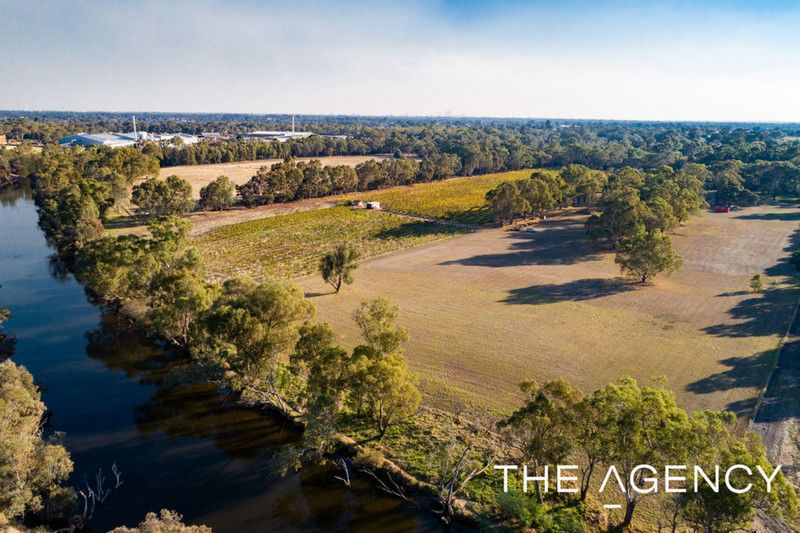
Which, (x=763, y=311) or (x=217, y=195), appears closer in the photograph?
(x=763, y=311)

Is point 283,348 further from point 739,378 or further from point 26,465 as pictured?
point 739,378

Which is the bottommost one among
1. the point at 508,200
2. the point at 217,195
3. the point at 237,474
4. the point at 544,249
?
the point at 237,474

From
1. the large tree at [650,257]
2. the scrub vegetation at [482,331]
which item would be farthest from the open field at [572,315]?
the large tree at [650,257]

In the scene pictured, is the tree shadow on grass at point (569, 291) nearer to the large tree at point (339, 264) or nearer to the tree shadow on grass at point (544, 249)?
the tree shadow on grass at point (544, 249)

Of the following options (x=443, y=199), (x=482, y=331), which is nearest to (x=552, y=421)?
(x=482, y=331)

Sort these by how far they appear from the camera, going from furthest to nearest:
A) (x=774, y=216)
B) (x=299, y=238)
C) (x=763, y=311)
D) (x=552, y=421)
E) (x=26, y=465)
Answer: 1. (x=774, y=216)
2. (x=299, y=238)
3. (x=763, y=311)
4. (x=552, y=421)
5. (x=26, y=465)

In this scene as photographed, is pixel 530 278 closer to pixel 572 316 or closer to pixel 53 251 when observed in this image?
pixel 572 316

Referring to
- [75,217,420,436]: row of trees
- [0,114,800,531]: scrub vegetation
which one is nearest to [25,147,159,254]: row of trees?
[0,114,800,531]: scrub vegetation

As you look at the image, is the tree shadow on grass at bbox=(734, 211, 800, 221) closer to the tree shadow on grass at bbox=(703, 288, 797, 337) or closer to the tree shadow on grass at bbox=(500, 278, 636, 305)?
the tree shadow on grass at bbox=(703, 288, 797, 337)
